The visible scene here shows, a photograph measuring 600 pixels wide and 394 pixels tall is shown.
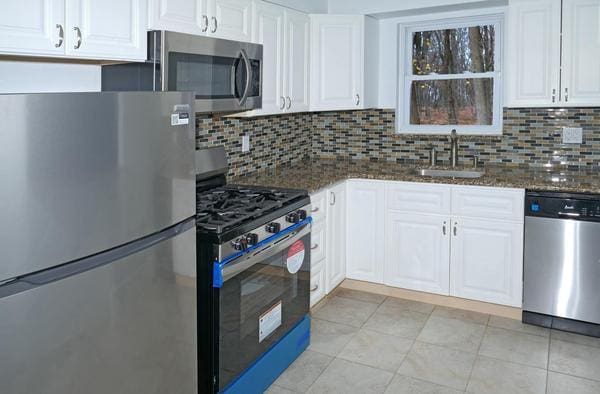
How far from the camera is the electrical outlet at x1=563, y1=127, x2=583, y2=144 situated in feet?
12.0

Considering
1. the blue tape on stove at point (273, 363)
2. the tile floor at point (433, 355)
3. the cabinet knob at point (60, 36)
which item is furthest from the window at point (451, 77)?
the cabinet knob at point (60, 36)

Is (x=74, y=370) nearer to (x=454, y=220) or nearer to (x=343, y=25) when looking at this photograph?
(x=454, y=220)

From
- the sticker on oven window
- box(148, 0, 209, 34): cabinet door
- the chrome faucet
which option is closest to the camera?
box(148, 0, 209, 34): cabinet door

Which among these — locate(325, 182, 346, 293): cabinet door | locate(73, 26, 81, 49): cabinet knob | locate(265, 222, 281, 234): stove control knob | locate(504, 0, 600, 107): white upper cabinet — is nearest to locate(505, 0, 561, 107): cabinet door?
locate(504, 0, 600, 107): white upper cabinet

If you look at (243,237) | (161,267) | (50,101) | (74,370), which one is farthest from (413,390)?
(50,101)

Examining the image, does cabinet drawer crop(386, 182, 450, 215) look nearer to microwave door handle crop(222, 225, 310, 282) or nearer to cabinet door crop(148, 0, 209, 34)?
microwave door handle crop(222, 225, 310, 282)

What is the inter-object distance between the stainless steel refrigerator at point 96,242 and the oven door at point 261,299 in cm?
24

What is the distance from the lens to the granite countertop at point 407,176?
3.20m

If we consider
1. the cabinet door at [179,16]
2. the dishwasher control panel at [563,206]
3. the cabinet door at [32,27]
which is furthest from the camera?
the dishwasher control panel at [563,206]

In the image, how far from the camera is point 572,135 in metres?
3.68

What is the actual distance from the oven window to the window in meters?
1.84

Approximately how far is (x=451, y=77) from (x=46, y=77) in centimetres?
296

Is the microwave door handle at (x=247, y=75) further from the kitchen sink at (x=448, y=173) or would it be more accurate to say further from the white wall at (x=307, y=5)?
the kitchen sink at (x=448, y=173)

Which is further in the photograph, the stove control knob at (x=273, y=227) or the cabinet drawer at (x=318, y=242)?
the cabinet drawer at (x=318, y=242)
